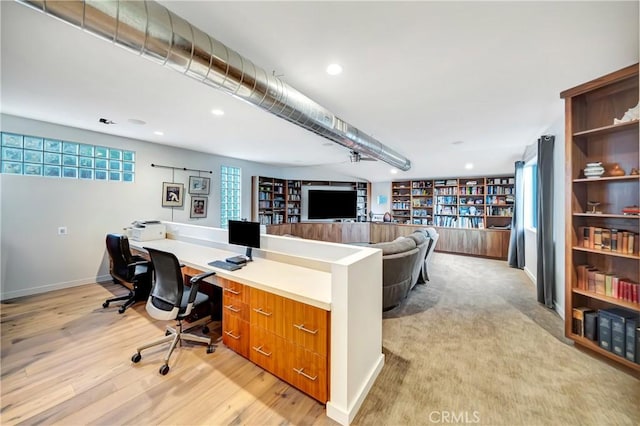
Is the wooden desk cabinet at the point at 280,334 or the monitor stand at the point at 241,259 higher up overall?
the monitor stand at the point at 241,259

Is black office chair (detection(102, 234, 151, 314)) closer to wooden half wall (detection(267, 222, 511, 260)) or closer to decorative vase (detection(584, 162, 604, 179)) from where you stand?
wooden half wall (detection(267, 222, 511, 260))

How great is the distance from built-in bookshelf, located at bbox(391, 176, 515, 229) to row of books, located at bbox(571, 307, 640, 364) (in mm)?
4610

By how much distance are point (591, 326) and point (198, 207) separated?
631 cm

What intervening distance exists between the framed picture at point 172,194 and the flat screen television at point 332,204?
12.8ft

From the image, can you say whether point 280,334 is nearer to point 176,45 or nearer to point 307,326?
point 307,326

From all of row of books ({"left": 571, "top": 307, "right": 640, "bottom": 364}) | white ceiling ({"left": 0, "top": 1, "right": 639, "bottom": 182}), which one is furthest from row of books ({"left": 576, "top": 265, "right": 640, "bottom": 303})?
white ceiling ({"left": 0, "top": 1, "right": 639, "bottom": 182})

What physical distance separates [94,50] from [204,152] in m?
3.90

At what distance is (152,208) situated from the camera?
15.9ft

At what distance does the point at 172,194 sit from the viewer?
5.13m

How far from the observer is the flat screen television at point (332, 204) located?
823cm

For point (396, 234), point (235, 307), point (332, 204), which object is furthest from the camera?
point (332, 204)

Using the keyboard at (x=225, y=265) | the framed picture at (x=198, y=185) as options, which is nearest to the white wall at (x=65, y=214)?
the framed picture at (x=198, y=185)

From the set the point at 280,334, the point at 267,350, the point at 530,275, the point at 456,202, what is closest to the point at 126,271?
the point at 267,350

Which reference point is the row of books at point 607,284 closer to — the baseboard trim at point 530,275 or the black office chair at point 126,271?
the baseboard trim at point 530,275
